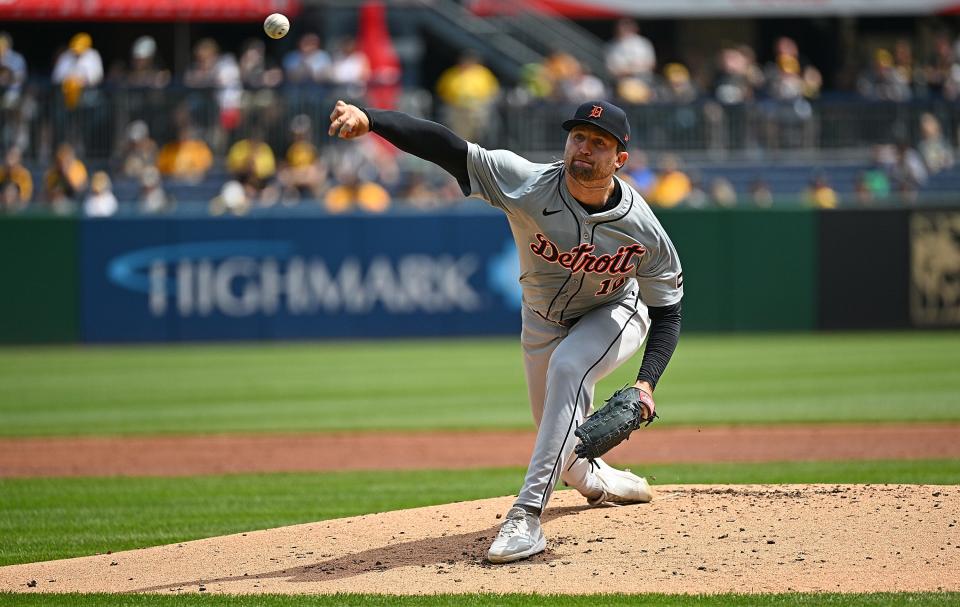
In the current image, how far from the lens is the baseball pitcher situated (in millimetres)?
5258

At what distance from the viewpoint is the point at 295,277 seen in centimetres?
1750

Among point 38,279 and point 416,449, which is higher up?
point 38,279

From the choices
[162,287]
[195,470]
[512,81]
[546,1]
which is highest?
[546,1]

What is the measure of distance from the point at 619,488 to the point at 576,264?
1.29 m

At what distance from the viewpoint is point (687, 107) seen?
65.0 ft

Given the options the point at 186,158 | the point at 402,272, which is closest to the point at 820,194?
the point at 402,272

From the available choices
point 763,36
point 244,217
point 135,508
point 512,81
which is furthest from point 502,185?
point 763,36

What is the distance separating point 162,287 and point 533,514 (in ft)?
41.5

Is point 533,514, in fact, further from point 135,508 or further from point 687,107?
point 687,107

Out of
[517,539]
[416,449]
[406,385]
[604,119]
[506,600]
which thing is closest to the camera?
[506,600]

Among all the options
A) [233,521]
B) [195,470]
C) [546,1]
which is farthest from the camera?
[546,1]

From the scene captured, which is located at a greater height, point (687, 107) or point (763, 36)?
Answer: point (763, 36)

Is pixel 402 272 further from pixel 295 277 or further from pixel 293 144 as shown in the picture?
pixel 293 144

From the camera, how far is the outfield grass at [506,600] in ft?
15.3
